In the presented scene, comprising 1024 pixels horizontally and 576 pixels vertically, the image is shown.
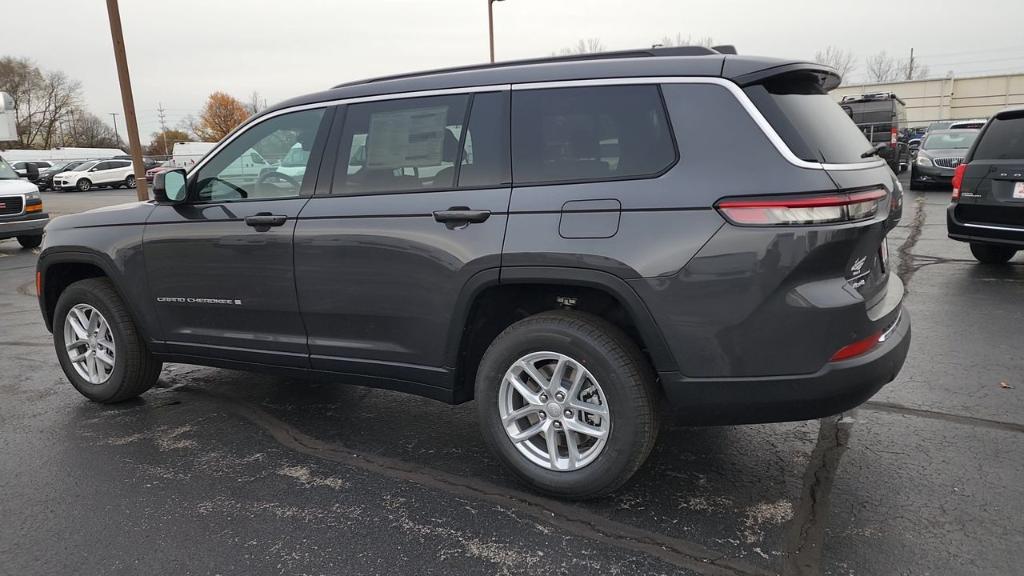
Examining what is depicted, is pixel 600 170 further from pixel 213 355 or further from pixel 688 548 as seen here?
pixel 213 355

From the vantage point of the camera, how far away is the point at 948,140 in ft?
55.7

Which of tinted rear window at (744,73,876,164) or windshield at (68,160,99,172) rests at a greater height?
tinted rear window at (744,73,876,164)

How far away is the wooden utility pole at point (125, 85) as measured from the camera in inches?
430

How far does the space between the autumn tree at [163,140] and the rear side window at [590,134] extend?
374ft

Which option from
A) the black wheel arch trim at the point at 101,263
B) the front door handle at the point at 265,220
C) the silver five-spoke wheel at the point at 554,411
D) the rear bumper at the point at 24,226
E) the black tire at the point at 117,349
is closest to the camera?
the silver five-spoke wheel at the point at 554,411

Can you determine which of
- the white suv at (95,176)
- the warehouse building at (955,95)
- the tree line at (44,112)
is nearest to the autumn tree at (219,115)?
the tree line at (44,112)

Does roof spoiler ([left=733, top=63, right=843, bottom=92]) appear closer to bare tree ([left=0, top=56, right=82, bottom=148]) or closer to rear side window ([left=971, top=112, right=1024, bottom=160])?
rear side window ([left=971, top=112, right=1024, bottom=160])

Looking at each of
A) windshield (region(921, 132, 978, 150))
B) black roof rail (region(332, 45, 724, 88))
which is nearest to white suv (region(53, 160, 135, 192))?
windshield (region(921, 132, 978, 150))

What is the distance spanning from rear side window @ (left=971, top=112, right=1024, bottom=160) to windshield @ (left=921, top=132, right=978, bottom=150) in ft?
35.5

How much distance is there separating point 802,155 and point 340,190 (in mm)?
2159

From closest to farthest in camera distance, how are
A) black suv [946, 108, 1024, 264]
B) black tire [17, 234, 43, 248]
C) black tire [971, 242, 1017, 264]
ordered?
black suv [946, 108, 1024, 264] < black tire [971, 242, 1017, 264] < black tire [17, 234, 43, 248]

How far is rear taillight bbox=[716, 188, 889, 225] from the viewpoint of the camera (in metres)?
2.62

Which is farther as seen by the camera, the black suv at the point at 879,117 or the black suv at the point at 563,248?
the black suv at the point at 879,117

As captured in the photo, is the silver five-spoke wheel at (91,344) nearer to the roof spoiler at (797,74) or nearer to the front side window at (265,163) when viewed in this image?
the front side window at (265,163)
